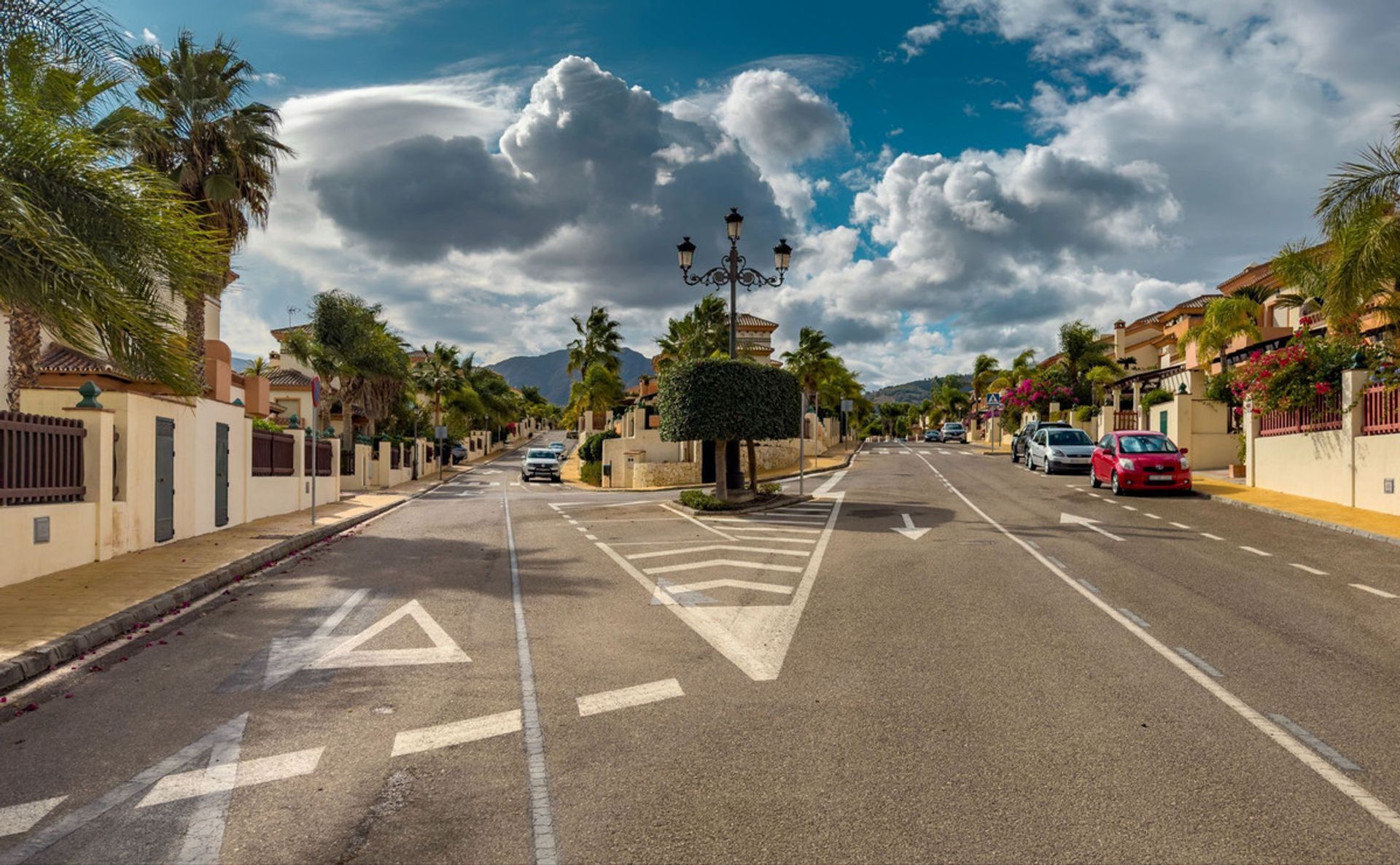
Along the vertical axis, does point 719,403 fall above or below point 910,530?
above

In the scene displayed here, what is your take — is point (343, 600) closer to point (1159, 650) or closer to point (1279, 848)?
point (1159, 650)

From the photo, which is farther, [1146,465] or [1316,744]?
[1146,465]

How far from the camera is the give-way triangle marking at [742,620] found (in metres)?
7.11

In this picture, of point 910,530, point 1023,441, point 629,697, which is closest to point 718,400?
point 910,530

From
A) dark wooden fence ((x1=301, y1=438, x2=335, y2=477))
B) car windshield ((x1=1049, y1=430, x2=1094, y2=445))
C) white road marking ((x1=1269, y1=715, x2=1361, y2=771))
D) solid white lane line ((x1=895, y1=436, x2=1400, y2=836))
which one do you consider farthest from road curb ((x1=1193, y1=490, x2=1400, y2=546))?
dark wooden fence ((x1=301, y1=438, x2=335, y2=477))

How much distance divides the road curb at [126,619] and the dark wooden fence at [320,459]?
1131cm

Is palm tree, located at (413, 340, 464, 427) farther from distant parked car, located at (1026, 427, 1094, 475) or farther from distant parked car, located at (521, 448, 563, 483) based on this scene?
distant parked car, located at (1026, 427, 1094, 475)

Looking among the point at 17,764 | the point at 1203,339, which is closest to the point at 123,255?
the point at 17,764

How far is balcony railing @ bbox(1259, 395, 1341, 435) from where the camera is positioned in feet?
67.7

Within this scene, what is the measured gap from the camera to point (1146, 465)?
75.0 feet

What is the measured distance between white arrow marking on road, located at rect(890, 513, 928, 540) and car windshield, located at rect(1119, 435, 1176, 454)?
9.56m

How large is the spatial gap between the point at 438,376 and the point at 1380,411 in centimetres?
5816

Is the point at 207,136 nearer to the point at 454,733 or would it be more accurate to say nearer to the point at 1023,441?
the point at 454,733

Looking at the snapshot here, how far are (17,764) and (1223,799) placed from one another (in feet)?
20.6
